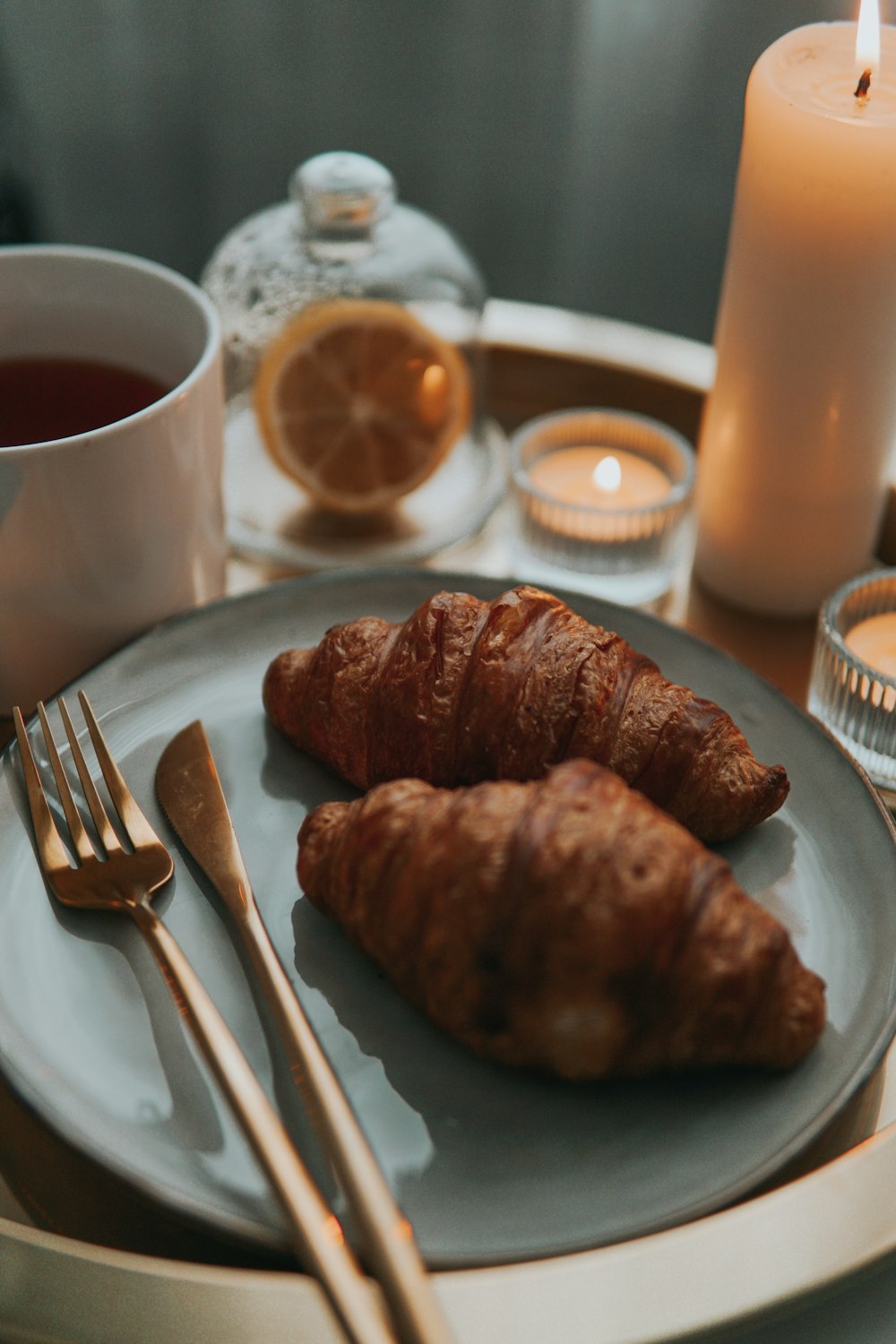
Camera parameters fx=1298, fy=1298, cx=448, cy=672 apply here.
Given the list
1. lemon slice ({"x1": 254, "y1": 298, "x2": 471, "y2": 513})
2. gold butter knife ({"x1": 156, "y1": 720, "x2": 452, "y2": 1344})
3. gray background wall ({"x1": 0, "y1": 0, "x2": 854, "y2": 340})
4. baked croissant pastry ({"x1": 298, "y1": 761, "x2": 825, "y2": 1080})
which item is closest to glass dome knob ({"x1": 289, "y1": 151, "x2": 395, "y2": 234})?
lemon slice ({"x1": 254, "y1": 298, "x2": 471, "y2": 513})

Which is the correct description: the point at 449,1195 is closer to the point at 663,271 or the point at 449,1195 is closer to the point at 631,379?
the point at 631,379

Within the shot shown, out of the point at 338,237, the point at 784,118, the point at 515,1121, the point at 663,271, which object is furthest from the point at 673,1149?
the point at 663,271

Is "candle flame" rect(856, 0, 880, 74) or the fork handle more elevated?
"candle flame" rect(856, 0, 880, 74)

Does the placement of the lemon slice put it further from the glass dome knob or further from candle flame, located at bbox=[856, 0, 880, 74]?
candle flame, located at bbox=[856, 0, 880, 74]

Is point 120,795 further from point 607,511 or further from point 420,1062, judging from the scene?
point 607,511

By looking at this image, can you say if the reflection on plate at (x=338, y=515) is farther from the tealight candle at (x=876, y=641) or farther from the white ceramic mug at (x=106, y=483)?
the tealight candle at (x=876, y=641)

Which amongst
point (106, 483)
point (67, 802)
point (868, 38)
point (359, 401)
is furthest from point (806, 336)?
point (67, 802)

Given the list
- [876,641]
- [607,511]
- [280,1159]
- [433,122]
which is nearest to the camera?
[280,1159]

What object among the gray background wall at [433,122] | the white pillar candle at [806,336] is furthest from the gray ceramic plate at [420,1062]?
the gray background wall at [433,122]
